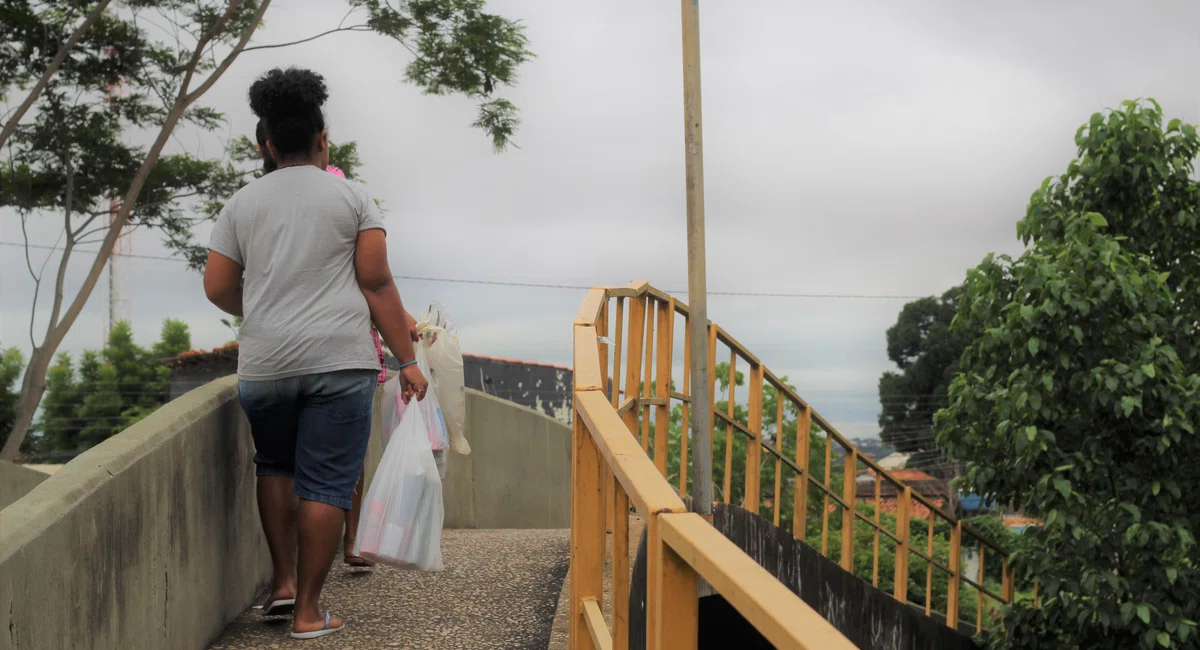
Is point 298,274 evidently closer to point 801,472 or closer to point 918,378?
point 801,472

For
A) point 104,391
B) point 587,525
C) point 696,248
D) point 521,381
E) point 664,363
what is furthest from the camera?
point 104,391

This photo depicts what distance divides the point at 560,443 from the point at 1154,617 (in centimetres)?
506

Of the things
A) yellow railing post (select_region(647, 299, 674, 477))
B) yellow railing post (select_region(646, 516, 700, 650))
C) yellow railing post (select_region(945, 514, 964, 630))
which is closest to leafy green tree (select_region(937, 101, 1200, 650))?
yellow railing post (select_region(945, 514, 964, 630))

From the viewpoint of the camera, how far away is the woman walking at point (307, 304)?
10.2 ft

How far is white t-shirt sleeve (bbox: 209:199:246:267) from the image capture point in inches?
126

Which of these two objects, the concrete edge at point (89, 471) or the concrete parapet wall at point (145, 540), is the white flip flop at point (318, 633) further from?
the concrete edge at point (89, 471)

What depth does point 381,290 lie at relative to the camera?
325cm

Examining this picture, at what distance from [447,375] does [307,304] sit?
894 millimetres

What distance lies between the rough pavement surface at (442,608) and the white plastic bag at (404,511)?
0.36 m

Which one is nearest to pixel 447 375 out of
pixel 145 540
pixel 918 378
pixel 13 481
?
pixel 145 540

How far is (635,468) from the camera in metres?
1.72

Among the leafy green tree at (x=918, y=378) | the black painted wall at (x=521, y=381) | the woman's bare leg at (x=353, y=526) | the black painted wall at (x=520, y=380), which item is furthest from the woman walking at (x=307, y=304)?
the leafy green tree at (x=918, y=378)

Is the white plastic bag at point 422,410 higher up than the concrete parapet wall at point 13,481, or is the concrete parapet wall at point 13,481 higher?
the white plastic bag at point 422,410

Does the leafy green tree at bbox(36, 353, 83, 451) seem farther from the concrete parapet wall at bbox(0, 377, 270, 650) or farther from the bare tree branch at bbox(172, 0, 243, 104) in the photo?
the concrete parapet wall at bbox(0, 377, 270, 650)
